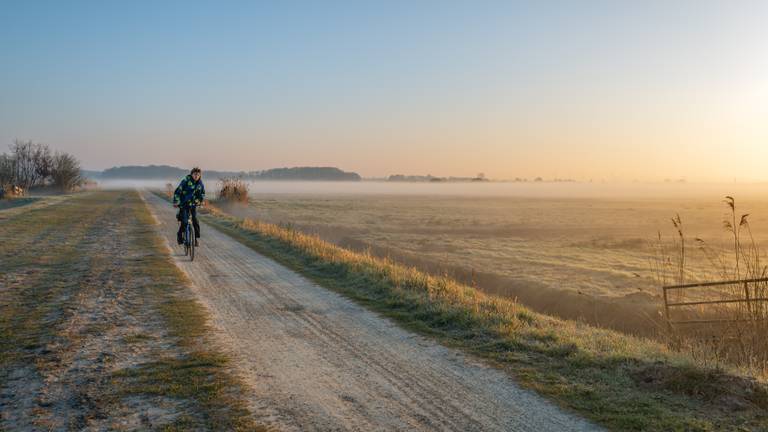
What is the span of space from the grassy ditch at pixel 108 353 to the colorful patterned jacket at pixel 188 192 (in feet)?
7.25

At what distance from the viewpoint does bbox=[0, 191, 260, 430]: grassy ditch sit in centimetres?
549

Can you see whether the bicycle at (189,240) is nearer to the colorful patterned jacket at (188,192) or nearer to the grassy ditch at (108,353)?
the colorful patterned jacket at (188,192)

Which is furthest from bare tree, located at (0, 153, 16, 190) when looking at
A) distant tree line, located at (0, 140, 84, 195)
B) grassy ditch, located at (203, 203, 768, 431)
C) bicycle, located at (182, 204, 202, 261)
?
grassy ditch, located at (203, 203, 768, 431)

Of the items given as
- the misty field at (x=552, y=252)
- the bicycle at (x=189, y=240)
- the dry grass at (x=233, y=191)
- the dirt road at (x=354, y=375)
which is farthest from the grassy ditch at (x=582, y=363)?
the dry grass at (x=233, y=191)

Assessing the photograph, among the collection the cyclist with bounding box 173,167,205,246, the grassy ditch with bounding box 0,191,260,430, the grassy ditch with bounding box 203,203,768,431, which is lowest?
the grassy ditch with bounding box 203,203,768,431

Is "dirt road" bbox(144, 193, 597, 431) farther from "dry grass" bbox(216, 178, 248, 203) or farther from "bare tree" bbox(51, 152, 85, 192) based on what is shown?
"bare tree" bbox(51, 152, 85, 192)

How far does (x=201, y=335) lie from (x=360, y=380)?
322 centimetres

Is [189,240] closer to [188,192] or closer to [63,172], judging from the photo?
[188,192]

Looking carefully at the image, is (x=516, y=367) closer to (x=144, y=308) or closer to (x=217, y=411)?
(x=217, y=411)

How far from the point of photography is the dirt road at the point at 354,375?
18.1ft

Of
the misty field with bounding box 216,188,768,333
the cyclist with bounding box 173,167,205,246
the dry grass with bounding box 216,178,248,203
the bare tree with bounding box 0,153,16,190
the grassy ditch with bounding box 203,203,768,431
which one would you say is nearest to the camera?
the grassy ditch with bounding box 203,203,768,431

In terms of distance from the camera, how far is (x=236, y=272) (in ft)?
49.6

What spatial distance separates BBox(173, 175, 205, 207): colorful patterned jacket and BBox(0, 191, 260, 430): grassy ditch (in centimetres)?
221

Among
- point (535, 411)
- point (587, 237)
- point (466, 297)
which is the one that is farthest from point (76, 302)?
point (587, 237)
